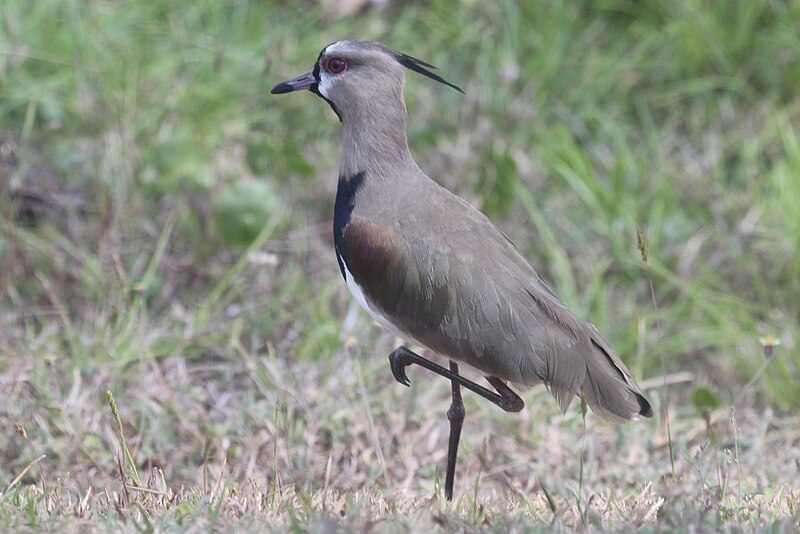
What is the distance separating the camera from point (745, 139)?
6238 millimetres

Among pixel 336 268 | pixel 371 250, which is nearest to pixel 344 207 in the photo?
pixel 371 250

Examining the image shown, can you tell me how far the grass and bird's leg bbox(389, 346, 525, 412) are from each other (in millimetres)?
285

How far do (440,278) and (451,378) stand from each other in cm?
36

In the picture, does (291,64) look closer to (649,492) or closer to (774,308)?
(774,308)

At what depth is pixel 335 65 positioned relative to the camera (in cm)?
362

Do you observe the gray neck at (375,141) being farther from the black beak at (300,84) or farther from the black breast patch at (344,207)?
the black beak at (300,84)

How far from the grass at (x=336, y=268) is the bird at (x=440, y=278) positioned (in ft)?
0.73

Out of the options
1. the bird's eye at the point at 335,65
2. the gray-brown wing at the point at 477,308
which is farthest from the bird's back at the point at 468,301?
the bird's eye at the point at 335,65

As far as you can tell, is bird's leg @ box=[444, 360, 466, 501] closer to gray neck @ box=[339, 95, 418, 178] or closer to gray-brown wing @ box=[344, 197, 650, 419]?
gray-brown wing @ box=[344, 197, 650, 419]

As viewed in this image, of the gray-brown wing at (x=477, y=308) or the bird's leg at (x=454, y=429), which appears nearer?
the gray-brown wing at (x=477, y=308)

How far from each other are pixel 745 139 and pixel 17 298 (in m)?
3.65

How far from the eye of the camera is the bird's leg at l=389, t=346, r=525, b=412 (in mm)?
3487

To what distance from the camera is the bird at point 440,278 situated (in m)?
3.38

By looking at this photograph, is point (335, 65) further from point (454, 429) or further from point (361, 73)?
point (454, 429)
